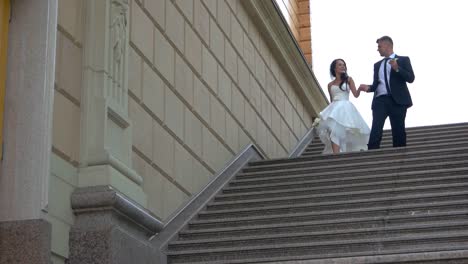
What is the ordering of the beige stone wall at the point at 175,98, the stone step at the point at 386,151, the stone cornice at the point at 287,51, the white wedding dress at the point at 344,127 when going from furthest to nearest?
the stone cornice at the point at 287,51
the white wedding dress at the point at 344,127
the stone step at the point at 386,151
the beige stone wall at the point at 175,98

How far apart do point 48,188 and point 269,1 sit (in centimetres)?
951

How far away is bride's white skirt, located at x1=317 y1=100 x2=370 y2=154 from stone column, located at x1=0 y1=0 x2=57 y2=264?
7564 millimetres

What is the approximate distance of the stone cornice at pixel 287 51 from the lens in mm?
15995

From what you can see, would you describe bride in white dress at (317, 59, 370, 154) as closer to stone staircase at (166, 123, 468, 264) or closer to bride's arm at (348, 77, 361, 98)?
bride's arm at (348, 77, 361, 98)

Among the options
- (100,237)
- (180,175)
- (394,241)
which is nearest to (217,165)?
(180,175)

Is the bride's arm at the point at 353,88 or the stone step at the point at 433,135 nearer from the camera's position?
the stone step at the point at 433,135

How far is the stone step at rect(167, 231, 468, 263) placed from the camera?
8.38 meters

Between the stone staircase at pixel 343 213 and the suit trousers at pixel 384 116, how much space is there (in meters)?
0.93

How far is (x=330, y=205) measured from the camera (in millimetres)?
9977

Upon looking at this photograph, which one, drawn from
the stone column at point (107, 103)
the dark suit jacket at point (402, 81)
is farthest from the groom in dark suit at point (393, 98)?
the stone column at point (107, 103)

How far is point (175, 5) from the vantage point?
1121 cm

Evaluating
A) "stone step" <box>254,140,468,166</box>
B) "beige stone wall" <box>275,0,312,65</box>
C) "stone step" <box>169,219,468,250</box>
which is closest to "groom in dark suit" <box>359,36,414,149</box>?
"stone step" <box>254,140,468,166</box>

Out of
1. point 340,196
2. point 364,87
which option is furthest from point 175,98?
point 364,87

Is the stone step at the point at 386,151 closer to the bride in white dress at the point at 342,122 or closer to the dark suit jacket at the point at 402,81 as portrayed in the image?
the dark suit jacket at the point at 402,81
